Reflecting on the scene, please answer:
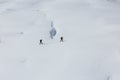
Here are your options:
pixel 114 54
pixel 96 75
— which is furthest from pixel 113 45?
pixel 96 75

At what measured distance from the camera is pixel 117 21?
40.9 m

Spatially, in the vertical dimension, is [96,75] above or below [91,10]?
below

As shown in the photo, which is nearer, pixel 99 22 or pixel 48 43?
pixel 48 43

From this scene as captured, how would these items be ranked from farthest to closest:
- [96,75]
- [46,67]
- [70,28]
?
1. [70,28]
2. [46,67]
3. [96,75]

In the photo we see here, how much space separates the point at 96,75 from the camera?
99.5ft

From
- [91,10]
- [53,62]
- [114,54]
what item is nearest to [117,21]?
[91,10]

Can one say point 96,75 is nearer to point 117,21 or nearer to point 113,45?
point 113,45

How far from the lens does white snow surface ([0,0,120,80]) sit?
31500 millimetres

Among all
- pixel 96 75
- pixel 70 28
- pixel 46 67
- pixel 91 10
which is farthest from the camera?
pixel 91 10

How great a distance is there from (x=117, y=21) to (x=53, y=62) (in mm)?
12258

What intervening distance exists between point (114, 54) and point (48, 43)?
7.87 metres

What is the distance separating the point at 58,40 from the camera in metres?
36.7

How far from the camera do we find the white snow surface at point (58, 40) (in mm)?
31500

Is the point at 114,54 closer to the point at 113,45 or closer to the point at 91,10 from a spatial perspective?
the point at 113,45
